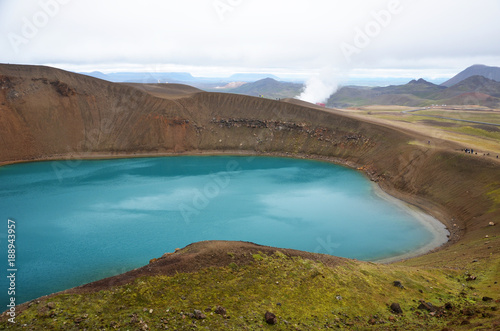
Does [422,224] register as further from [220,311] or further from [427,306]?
[220,311]

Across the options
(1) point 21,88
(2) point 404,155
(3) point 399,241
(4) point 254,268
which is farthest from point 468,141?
(1) point 21,88

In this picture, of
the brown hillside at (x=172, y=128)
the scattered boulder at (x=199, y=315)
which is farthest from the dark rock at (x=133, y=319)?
the brown hillside at (x=172, y=128)

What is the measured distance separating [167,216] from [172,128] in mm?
49470

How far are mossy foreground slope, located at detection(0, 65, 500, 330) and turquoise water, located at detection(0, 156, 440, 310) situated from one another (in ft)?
21.9

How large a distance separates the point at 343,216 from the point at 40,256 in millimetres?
34877

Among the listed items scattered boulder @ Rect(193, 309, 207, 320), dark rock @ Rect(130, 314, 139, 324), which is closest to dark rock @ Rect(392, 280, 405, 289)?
scattered boulder @ Rect(193, 309, 207, 320)

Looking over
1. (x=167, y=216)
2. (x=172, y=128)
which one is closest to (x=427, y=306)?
(x=167, y=216)

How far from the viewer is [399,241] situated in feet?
128

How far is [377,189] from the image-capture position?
195 feet

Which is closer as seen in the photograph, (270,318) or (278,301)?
(270,318)

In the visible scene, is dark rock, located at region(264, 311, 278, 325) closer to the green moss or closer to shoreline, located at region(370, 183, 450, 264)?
the green moss

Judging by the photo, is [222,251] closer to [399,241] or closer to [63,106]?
[399,241]

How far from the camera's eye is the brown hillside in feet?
243

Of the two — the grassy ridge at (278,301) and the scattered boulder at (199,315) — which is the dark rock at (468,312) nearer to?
the grassy ridge at (278,301)
